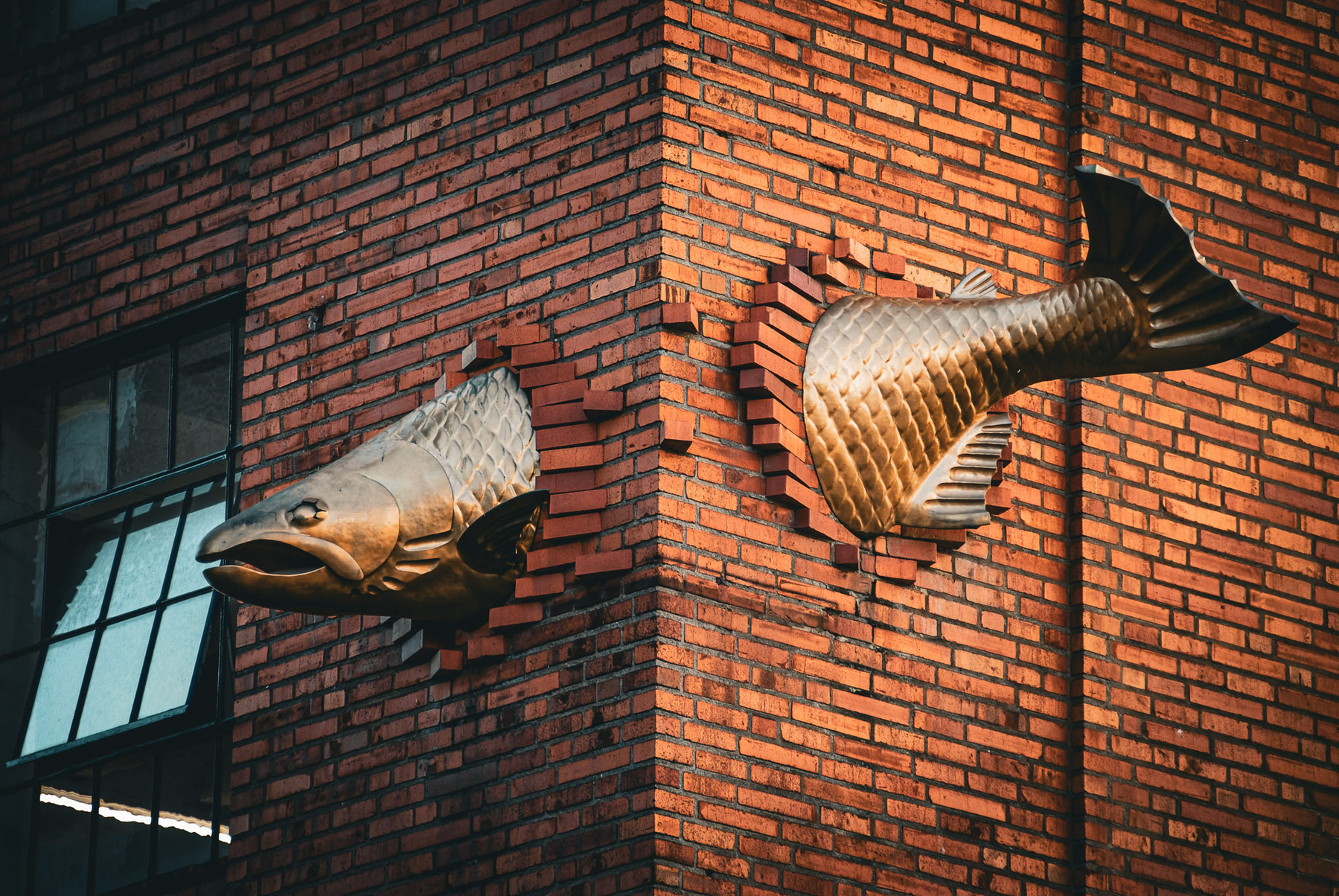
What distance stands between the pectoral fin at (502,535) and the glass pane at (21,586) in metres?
2.84

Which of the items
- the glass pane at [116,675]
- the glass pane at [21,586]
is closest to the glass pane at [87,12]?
the glass pane at [21,586]

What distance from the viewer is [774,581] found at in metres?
6.99

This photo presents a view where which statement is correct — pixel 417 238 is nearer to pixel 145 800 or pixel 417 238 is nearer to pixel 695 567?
pixel 695 567

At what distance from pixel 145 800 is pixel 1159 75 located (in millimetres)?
4691

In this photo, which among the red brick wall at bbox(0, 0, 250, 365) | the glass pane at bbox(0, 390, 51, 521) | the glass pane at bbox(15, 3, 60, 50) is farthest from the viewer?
the glass pane at bbox(15, 3, 60, 50)

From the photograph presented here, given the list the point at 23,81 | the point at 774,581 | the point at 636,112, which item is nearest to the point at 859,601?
the point at 774,581

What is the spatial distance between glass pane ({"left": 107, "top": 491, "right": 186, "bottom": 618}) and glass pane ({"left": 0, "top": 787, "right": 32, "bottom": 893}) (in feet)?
2.73

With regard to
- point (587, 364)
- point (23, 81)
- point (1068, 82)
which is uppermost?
point (23, 81)

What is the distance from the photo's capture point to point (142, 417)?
29.6 ft

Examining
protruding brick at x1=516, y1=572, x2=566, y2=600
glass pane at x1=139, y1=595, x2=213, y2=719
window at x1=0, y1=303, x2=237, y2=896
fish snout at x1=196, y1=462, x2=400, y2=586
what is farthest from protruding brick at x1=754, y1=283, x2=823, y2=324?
glass pane at x1=139, y1=595, x2=213, y2=719

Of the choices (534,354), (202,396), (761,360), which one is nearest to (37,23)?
(202,396)

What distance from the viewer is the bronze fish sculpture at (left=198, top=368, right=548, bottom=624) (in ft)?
22.1

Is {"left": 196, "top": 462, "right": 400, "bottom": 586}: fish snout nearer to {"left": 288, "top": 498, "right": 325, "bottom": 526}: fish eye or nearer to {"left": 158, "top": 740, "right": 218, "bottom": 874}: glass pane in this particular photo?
{"left": 288, "top": 498, "right": 325, "bottom": 526}: fish eye

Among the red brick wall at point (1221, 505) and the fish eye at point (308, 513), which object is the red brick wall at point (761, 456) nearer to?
Answer: the red brick wall at point (1221, 505)
